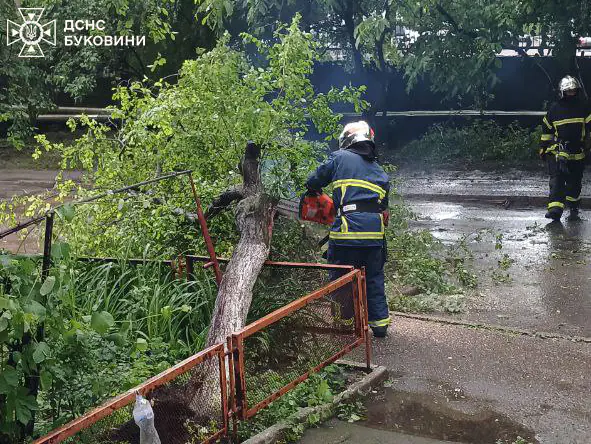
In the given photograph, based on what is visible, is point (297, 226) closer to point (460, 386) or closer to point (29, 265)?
point (460, 386)

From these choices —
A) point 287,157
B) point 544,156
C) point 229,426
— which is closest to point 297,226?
point 287,157

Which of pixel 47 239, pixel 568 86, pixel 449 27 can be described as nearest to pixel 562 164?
pixel 568 86

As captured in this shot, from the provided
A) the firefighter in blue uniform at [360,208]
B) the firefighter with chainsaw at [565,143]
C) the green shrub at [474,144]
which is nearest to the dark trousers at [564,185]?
the firefighter with chainsaw at [565,143]

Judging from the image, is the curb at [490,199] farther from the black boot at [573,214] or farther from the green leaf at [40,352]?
the green leaf at [40,352]

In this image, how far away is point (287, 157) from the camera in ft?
22.6

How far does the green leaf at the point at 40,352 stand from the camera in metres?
3.38

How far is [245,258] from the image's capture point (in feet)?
18.3

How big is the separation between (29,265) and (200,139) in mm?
3291

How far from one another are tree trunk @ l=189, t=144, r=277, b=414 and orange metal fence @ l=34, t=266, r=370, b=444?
0.12 meters

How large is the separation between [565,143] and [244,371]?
25.0 ft

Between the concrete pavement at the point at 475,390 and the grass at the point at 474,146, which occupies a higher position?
the grass at the point at 474,146

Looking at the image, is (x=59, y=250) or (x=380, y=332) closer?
(x=59, y=250)

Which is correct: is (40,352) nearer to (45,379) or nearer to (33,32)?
(45,379)

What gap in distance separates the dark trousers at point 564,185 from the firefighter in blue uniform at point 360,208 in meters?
5.18
